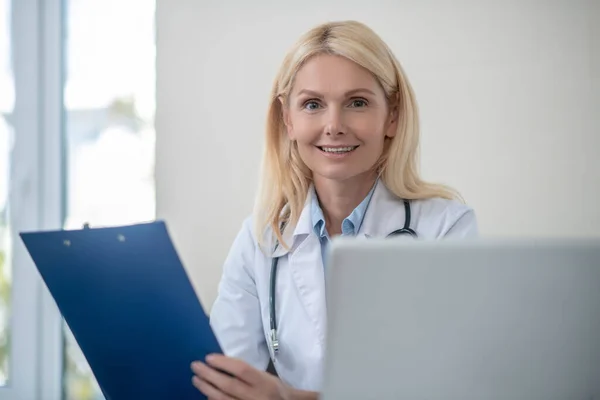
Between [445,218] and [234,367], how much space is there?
24.1 inches

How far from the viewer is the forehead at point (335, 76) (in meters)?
1.31

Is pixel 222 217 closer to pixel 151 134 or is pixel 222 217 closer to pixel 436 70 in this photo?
pixel 151 134

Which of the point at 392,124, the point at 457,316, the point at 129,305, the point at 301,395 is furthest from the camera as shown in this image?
the point at 392,124

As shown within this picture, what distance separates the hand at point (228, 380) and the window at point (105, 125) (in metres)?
1.38

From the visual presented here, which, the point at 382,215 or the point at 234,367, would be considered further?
the point at 382,215

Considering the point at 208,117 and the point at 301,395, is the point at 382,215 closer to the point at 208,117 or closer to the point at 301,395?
the point at 301,395

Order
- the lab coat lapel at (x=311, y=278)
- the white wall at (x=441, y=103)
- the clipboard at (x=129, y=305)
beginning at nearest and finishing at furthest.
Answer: the clipboard at (x=129, y=305)
the lab coat lapel at (x=311, y=278)
the white wall at (x=441, y=103)

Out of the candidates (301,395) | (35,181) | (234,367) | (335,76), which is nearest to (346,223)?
(335,76)

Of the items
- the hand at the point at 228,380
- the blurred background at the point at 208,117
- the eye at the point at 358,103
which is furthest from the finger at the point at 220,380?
the blurred background at the point at 208,117

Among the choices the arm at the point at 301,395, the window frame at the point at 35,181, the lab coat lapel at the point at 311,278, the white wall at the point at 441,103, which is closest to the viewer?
the arm at the point at 301,395

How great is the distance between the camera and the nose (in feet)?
4.31

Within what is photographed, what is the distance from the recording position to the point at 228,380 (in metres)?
0.91

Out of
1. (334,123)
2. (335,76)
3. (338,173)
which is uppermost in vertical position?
(335,76)

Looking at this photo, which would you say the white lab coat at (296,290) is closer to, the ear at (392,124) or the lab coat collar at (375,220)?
the lab coat collar at (375,220)
